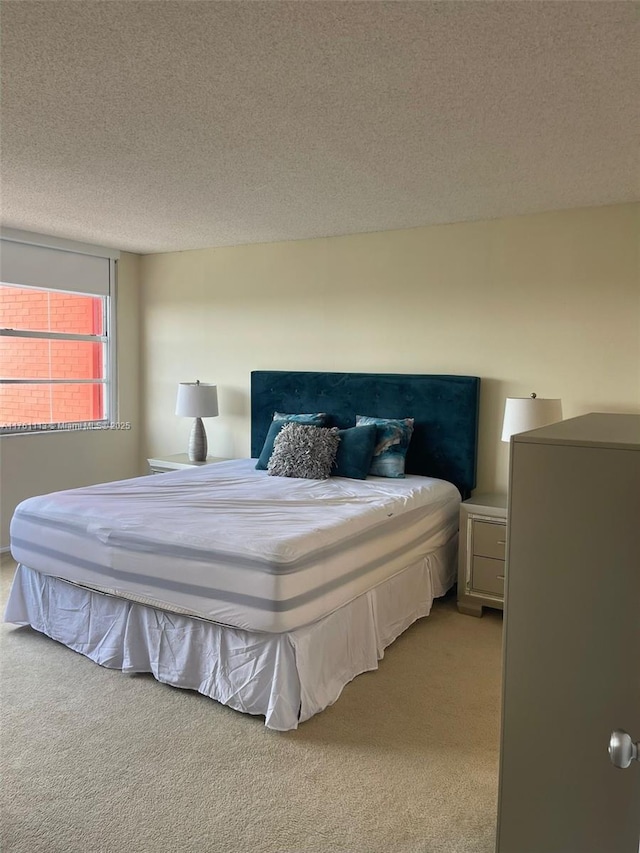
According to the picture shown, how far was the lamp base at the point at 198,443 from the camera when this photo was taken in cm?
518

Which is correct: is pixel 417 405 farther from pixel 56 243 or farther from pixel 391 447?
pixel 56 243

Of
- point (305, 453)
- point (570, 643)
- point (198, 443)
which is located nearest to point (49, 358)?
point (198, 443)

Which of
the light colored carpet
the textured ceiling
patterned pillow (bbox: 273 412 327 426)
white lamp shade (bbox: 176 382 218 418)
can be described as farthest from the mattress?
the textured ceiling

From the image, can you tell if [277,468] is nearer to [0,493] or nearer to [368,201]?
[368,201]

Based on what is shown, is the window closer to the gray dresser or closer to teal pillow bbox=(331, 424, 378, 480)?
teal pillow bbox=(331, 424, 378, 480)

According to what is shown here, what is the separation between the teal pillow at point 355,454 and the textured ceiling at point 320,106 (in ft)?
4.66

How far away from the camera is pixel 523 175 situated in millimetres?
3178

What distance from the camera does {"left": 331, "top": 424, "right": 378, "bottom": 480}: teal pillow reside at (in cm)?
409

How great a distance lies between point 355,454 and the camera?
411 centimetres

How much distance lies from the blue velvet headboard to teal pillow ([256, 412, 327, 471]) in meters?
0.12

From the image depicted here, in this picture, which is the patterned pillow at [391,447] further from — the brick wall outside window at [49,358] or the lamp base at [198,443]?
the brick wall outside window at [49,358]

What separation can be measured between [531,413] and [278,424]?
179 centimetres

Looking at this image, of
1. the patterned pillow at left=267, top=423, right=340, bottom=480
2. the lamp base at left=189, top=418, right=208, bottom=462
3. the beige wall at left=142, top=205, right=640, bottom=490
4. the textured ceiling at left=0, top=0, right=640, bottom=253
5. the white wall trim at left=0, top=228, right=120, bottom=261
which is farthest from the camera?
the lamp base at left=189, top=418, right=208, bottom=462

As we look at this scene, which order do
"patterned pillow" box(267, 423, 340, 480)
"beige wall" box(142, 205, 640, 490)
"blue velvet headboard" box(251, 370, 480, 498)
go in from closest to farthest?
"beige wall" box(142, 205, 640, 490), "patterned pillow" box(267, 423, 340, 480), "blue velvet headboard" box(251, 370, 480, 498)
